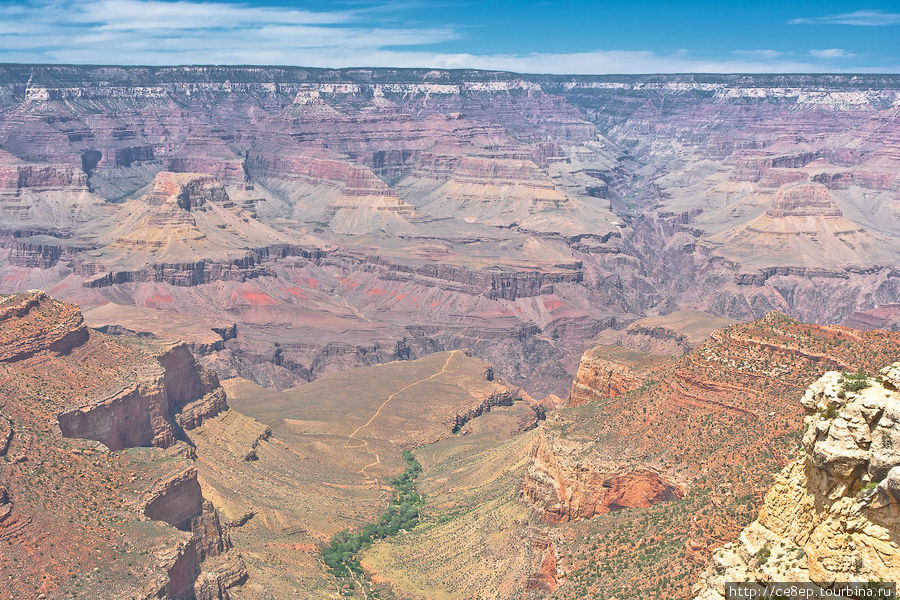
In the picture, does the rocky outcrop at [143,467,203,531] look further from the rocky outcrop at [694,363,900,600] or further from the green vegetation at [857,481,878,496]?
the green vegetation at [857,481,878,496]

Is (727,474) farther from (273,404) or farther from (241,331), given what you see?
(241,331)

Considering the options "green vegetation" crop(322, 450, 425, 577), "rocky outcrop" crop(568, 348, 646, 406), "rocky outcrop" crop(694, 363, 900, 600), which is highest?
"rocky outcrop" crop(694, 363, 900, 600)

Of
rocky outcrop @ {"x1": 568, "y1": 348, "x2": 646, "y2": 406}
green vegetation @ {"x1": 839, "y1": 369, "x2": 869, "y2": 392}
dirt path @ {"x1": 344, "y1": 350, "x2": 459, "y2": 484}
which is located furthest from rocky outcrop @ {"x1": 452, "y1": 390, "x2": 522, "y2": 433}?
green vegetation @ {"x1": 839, "y1": 369, "x2": 869, "y2": 392}

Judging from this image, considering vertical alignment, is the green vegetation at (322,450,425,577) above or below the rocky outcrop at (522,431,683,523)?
below

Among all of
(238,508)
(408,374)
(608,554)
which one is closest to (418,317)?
(408,374)

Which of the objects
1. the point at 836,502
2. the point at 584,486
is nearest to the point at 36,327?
the point at 584,486

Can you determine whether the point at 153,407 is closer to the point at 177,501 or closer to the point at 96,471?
the point at 177,501
